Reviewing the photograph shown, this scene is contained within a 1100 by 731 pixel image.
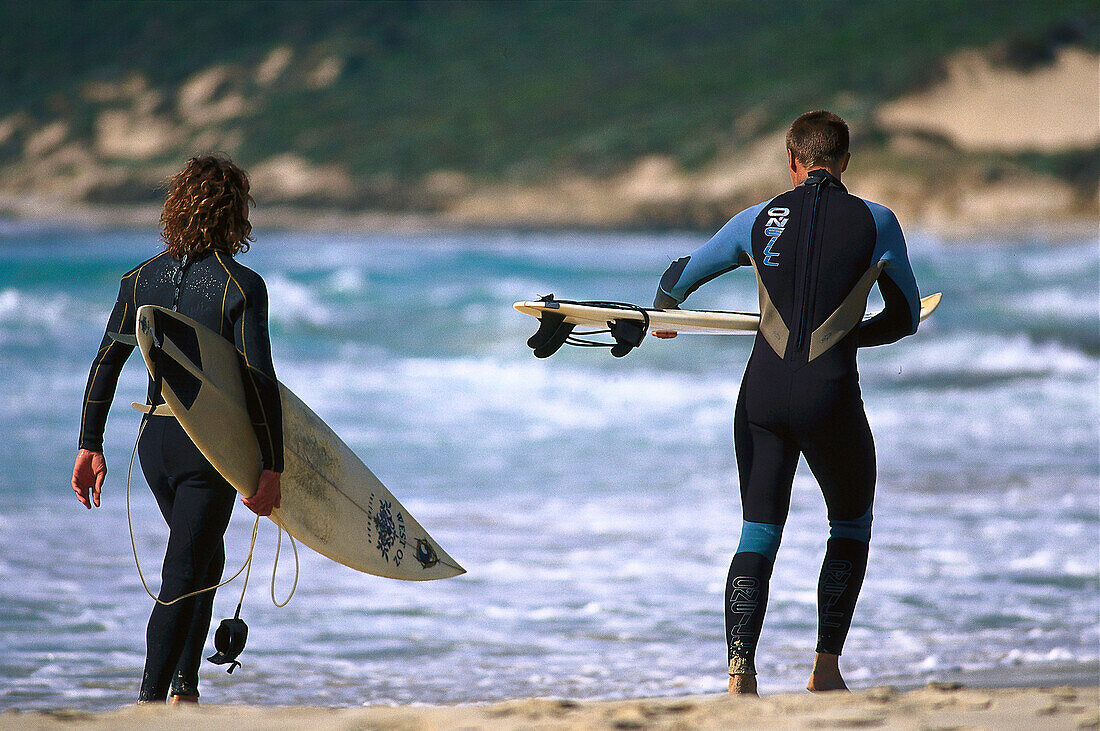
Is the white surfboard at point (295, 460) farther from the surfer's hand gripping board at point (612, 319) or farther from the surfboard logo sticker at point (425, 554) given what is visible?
the surfer's hand gripping board at point (612, 319)

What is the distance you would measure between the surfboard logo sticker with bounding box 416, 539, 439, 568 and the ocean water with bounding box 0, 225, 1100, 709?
594 millimetres

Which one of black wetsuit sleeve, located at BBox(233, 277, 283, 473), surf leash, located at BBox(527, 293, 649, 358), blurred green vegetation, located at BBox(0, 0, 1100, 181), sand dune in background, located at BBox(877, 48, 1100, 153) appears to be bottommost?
black wetsuit sleeve, located at BBox(233, 277, 283, 473)

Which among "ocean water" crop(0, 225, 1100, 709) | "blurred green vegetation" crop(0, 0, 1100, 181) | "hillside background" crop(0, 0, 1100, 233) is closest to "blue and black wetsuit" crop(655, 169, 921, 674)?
"ocean water" crop(0, 225, 1100, 709)

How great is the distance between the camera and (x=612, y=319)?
9.51ft

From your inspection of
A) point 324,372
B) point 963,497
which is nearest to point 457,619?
point 963,497

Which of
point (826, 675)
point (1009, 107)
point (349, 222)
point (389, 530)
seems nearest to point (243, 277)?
point (389, 530)

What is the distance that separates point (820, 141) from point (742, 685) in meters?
1.19

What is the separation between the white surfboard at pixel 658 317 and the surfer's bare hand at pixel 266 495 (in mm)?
715

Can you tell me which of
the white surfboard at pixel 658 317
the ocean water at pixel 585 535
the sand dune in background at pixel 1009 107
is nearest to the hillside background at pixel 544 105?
the sand dune in background at pixel 1009 107

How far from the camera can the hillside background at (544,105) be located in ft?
163

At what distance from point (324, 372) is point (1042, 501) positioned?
8.61 meters

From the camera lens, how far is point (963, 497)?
6.54 metres

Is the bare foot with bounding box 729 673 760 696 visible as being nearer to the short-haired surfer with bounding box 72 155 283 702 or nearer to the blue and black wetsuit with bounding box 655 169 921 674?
the blue and black wetsuit with bounding box 655 169 921 674

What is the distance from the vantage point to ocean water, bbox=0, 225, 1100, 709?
399 centimetres
